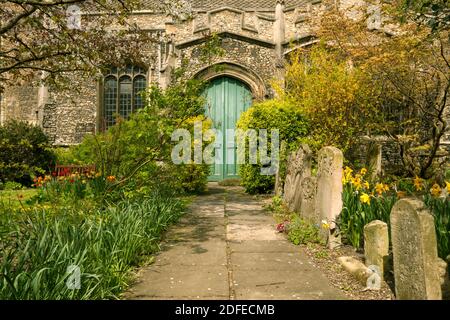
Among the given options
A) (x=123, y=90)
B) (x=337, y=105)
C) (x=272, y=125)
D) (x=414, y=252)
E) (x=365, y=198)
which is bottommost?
(x=414, y=252)

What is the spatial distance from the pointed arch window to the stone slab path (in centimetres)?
929

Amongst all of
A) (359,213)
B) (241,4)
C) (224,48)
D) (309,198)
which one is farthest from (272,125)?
(241,4)

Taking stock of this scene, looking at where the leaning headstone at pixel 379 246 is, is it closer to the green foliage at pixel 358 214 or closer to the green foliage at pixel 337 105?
the green foliage at pixel 358 214

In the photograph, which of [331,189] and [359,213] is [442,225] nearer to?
[359,213]

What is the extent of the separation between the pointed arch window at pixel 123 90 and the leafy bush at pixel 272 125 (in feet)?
21.4

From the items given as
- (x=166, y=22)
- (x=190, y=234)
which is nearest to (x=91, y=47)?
(x=190, y=234)

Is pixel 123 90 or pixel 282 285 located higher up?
pixel 123 90

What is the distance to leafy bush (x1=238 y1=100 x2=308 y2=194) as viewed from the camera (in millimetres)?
9656

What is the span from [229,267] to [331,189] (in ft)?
5.78

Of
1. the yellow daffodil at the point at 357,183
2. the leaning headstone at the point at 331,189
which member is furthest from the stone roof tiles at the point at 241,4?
the leaning headstone at the point at 331,189

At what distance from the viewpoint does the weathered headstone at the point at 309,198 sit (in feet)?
19.6

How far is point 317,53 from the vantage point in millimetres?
11023

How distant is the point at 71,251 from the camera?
3.69 metres

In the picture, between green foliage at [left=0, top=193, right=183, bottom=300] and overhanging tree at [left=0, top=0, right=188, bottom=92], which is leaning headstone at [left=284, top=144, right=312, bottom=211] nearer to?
green foliage at [left=0, top=193, right=183, bottom=300]
